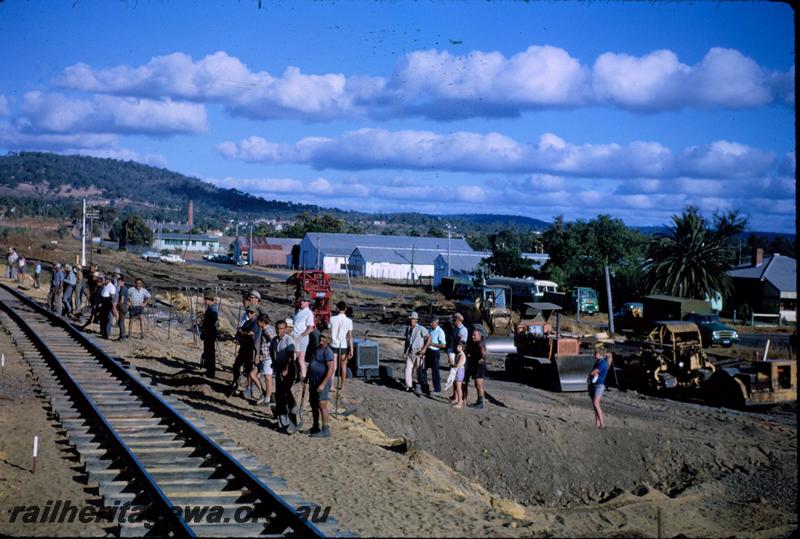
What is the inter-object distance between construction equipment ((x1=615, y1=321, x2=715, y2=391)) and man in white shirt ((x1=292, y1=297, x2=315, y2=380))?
1213 cm

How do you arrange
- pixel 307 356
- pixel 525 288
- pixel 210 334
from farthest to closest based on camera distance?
1. pixel 525 288
2. pixel 210 334
3. pixel 307 356

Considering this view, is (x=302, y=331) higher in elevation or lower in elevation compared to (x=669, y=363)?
higher

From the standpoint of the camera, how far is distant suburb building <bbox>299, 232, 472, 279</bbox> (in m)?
98.0

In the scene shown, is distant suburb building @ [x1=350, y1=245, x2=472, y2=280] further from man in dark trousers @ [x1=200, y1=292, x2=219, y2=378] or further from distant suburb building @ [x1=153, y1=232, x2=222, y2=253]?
man in dark trousers @ [x1=200, y1=292, x2=219, y2=378]

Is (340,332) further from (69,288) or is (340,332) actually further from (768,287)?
(768,287)

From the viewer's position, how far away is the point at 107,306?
23047 mm

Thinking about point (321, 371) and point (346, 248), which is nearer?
point (321, 371)

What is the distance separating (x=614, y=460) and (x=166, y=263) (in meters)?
85.7

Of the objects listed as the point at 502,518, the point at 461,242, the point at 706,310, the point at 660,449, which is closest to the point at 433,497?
the point at 502,518

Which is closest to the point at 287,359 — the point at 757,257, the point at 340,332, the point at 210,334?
the point at 340,332

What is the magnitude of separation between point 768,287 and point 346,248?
5869 centimetres

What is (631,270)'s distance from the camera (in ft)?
195


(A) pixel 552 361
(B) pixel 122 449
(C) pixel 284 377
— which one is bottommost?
(A) pixel 552 361

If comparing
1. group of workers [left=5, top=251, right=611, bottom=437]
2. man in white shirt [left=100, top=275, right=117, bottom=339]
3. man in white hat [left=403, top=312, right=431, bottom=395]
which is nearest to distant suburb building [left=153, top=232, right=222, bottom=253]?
man in white shirt [left=100, top=275, right=117, bottom=339]
